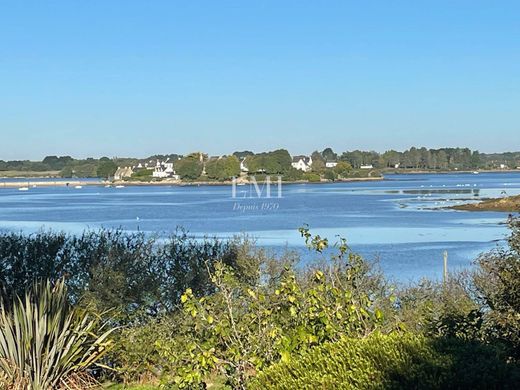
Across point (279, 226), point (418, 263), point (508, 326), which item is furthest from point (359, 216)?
point (508, 326)

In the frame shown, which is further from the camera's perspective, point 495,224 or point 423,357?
point 495,224

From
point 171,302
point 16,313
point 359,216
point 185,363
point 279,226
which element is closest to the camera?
point 185,363

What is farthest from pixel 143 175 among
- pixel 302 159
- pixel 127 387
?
pixel 127 387

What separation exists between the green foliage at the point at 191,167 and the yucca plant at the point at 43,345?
158 m

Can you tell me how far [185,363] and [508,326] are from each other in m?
3.49

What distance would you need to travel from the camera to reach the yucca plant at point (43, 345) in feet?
29.6

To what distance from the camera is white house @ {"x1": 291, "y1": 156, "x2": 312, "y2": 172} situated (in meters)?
189

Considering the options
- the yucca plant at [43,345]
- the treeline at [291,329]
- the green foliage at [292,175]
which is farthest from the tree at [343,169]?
the yucca plant at [43,345]

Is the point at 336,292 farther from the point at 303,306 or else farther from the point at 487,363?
the point at 487,363

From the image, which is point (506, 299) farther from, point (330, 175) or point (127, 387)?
point (330, 175)

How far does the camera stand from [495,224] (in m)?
56.9

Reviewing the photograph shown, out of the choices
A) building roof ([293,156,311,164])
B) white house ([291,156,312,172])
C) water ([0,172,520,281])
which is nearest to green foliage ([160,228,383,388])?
water ([0,172,520,281])

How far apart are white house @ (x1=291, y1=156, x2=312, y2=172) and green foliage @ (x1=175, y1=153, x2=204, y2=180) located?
25836 millimetres

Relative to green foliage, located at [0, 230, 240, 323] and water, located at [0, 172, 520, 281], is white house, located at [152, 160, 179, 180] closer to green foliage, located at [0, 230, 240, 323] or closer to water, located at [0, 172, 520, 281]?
water, located at [0, 172, 520, 281]
